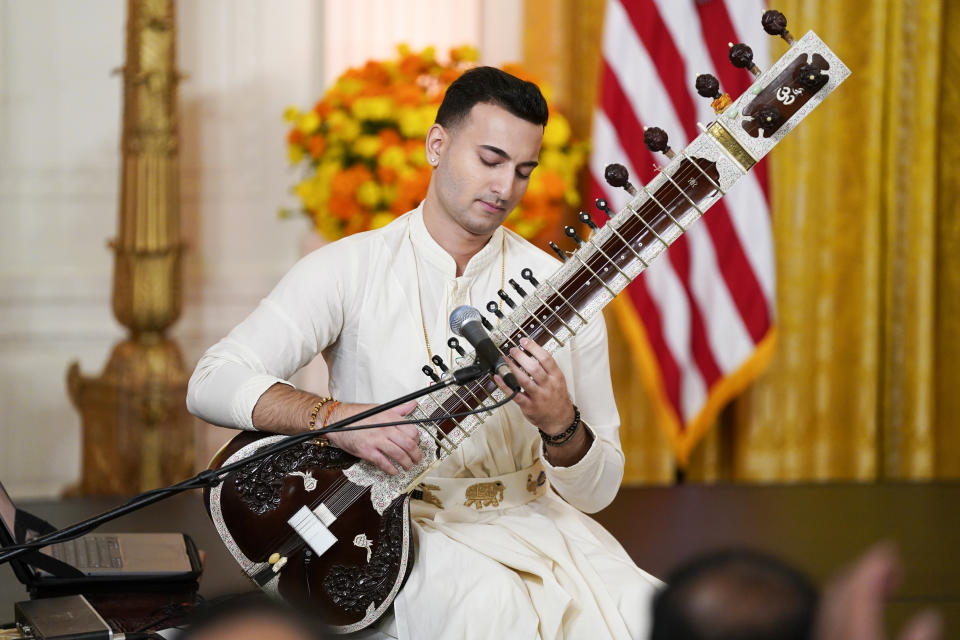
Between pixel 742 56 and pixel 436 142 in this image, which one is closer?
pixel 742 56

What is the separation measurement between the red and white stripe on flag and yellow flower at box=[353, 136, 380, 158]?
81 cm

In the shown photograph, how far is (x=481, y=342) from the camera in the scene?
146cm

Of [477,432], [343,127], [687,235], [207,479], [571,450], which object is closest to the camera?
[207,479]

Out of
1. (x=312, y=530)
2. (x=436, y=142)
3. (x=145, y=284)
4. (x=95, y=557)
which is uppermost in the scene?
(x=436, y=142)

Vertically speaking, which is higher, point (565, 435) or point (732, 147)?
point (732, 147)

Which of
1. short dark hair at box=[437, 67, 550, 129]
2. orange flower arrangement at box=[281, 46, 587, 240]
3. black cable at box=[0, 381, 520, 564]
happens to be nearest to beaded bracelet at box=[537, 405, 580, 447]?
black cable at box=[0, 381, 520, 564]

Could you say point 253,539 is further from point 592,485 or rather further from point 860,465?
point 860,465

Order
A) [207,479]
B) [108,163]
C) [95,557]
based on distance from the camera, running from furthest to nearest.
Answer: [108,163] < [95,557] < [207,479]

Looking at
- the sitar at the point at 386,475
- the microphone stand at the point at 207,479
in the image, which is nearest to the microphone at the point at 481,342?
the microphone stand at the point at 207,479

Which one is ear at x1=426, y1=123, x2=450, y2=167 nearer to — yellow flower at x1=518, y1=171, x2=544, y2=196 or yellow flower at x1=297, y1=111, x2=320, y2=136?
yellow flower at x1=518, y1=171, x2=544, y2=196

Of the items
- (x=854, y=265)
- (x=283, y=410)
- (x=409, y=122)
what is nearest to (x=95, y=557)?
(x=283, y=410)

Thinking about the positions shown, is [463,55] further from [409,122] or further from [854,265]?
[854,265]

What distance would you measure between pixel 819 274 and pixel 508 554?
2517 millimetres

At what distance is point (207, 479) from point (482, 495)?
53 centimetres
